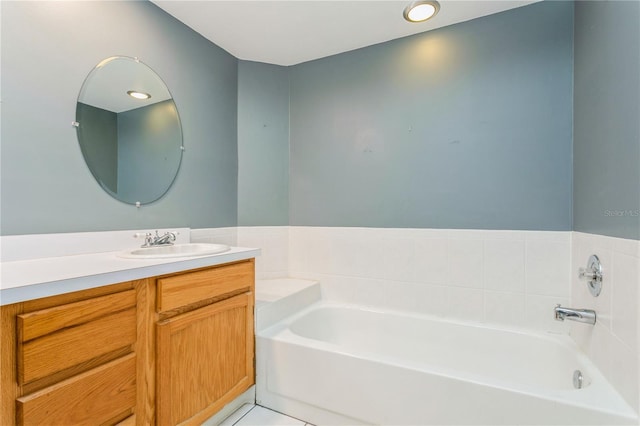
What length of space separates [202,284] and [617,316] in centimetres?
171

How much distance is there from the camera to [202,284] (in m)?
1.38

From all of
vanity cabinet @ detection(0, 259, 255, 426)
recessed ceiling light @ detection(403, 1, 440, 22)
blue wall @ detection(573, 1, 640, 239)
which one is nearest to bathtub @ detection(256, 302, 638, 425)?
vanity cabinet @ detection(0, 259, 255, 426)

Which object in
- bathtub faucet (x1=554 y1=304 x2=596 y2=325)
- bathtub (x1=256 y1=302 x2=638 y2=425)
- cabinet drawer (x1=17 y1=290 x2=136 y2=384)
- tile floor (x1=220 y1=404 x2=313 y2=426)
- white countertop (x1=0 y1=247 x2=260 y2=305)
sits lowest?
tile floor (x1=220 y1=404 x2=313 y2=426)

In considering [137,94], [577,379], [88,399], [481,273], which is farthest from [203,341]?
[577,379]

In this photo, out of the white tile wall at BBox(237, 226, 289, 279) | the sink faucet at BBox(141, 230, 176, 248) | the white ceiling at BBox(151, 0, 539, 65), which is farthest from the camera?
the white tile wall at BBox(237, 226, 289, 279)

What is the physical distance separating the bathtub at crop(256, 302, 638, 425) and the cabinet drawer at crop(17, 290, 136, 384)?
0.80 metres

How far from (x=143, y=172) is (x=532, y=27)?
2425 mm

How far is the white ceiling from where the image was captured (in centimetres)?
178

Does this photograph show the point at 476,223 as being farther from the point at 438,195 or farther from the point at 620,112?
the point at 620,112

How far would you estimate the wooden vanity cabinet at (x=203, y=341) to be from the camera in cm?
123

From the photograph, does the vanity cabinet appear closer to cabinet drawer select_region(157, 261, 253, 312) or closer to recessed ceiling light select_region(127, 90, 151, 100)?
cabinet drawer select_region(157, 261, 253, 312)

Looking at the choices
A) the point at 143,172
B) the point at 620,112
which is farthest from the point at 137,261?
the point at 620,112

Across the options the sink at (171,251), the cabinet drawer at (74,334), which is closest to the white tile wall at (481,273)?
the sink at (171,251)

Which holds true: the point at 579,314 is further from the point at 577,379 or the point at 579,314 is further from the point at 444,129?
the point at 444,129
